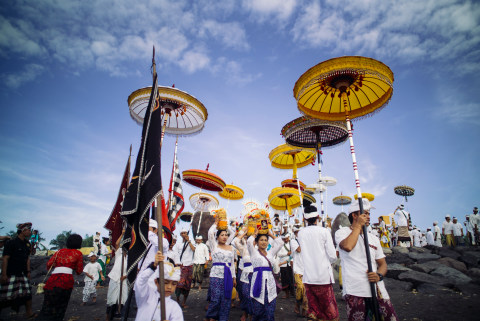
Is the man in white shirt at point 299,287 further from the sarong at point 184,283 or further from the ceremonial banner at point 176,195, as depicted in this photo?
the ceremonial banner at point 176,195

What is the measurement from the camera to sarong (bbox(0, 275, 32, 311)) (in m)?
5.37

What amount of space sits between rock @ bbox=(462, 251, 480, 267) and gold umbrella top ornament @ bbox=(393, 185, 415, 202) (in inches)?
412

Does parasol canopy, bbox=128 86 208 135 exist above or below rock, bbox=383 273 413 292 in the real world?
above

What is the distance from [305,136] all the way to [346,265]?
15.7 feet

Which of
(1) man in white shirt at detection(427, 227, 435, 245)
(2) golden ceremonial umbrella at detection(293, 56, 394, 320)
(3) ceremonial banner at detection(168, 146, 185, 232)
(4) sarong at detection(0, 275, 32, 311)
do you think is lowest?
(4) sarong at detection(0, 275, 32, 311)

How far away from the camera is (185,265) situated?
8375mm

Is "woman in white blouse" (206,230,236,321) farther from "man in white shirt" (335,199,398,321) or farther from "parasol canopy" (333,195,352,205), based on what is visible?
"parasol canopy" (333,195,352,205)

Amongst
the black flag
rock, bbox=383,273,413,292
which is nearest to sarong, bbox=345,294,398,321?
the black flag

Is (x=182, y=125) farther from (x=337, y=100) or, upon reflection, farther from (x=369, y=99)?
(x=369, y=99)

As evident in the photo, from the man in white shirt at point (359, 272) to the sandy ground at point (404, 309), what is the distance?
147 inches

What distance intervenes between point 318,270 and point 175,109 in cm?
522

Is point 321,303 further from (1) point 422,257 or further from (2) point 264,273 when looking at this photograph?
(1) point 422,257

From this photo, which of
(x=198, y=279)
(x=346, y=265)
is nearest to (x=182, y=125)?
(x=346, y=265)

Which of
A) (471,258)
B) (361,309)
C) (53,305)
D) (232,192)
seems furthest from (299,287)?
(471,258)
